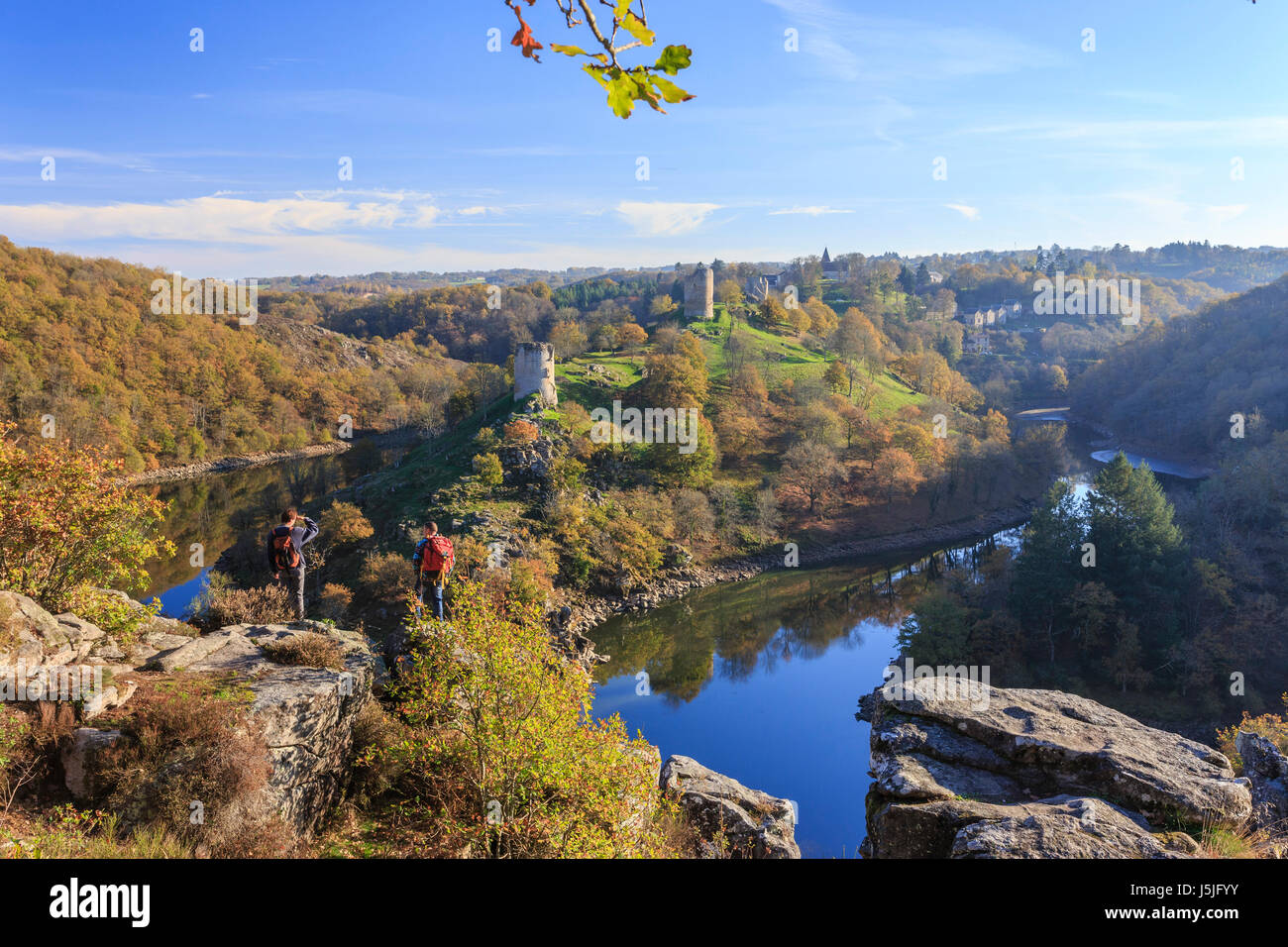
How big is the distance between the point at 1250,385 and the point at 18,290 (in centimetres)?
11424

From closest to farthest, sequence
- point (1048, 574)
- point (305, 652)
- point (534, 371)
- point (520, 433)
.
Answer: point (305, 652), point (1048, 574), point (520, 433), point (534, 371)

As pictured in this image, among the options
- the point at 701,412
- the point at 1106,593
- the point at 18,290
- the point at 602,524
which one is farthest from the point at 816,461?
the point at 18,290

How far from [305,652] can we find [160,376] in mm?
79318

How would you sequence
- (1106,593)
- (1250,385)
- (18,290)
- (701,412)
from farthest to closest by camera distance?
(18,290) → (1250,385) → (701,412) → (1106,593)

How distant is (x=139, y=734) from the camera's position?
6688 millimetres

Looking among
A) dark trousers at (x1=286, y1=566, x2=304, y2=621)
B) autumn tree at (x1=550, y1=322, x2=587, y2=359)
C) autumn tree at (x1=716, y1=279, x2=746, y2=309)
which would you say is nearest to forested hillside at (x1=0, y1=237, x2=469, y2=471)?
autumn tree at (x1=550, y1=322, x2=587, y2=359)

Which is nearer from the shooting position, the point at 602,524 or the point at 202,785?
the point at 202,785

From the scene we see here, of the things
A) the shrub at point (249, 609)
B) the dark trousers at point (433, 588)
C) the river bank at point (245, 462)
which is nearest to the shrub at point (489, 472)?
the shrub at point (249, 609)

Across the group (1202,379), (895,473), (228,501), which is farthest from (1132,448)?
(228,501)

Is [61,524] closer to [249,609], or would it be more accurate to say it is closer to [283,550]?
[283,550]

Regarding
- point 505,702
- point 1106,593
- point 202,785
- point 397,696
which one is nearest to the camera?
point 202,785

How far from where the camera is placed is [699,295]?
75.7 metres

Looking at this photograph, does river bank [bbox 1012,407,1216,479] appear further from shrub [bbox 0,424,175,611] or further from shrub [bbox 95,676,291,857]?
shrub [bbox 0,424,175,611]
